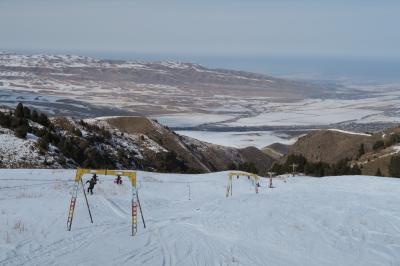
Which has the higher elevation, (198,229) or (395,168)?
(395,168)

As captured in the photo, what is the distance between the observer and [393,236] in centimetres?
1912

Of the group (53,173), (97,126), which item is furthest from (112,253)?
(97,126)

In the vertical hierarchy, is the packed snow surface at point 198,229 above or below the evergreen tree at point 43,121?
below

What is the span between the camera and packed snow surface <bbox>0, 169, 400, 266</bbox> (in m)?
15.1

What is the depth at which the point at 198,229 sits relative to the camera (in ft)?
62.6

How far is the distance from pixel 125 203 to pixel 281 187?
14.8 metres

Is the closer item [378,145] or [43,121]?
[43,121]

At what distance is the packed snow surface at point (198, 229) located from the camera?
1510cm

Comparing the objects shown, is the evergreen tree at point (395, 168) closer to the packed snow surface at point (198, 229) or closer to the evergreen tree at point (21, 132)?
the packed snow surface at point (198, 229)

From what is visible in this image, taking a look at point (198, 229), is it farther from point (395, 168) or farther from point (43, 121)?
point (43, 121)

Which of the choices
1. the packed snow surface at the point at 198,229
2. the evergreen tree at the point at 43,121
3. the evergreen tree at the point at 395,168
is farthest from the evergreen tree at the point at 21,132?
the evergreen tree at the point at 395,168

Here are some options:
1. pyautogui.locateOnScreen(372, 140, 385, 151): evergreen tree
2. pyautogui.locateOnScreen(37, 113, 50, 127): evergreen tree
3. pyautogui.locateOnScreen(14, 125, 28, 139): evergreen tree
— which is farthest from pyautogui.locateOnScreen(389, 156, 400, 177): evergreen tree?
pyautogui.locateOnScreen(37, 113, 50, 127): evergreen tree

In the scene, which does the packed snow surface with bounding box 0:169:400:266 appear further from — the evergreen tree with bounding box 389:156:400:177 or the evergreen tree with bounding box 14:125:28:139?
the evergreen tree with bounding box 389:156:400:177

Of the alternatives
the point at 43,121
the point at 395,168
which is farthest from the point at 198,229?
the point at 43,121
